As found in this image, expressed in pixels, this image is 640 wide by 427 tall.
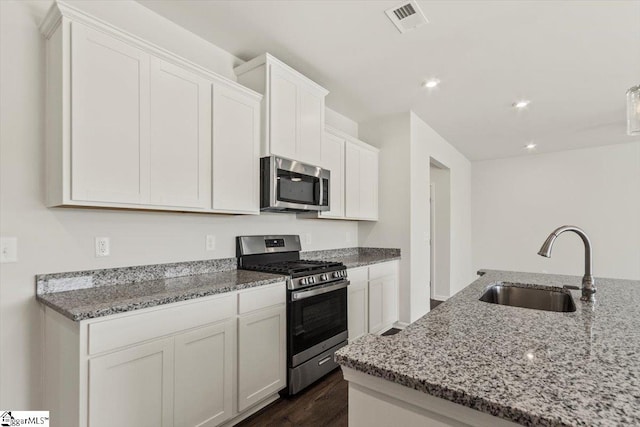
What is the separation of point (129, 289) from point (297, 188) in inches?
59.3

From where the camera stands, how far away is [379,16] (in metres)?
2.27

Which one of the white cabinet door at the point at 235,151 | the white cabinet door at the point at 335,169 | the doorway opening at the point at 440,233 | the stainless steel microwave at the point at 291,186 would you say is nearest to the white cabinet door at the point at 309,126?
the stainless steel microwave at the point at 291,186

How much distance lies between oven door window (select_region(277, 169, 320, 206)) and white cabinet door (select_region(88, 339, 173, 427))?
1419mm

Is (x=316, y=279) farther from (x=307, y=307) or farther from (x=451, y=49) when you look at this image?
(x=451, y=49)

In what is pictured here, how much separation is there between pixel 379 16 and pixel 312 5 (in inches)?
19.1

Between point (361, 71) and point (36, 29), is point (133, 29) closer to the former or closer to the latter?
point (36, 29)

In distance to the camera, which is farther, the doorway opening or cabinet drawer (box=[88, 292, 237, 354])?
the doorway opening

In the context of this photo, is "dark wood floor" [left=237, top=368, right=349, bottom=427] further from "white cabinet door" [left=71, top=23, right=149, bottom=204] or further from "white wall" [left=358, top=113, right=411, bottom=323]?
"white wall" [left=358, top=113, right=411, bottom=323]

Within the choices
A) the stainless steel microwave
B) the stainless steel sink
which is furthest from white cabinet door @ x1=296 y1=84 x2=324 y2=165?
the stainless steel sink

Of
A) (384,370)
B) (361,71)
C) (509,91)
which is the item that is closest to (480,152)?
(509,91)

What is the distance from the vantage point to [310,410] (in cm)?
228

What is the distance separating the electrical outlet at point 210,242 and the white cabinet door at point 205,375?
74 centimetres

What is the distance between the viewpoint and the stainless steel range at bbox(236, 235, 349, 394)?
2.40 meters

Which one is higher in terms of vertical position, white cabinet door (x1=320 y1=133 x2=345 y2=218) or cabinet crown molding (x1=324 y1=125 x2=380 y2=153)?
cabinet crown molding (x1=324 y1=125 x2=380 y2=153)
